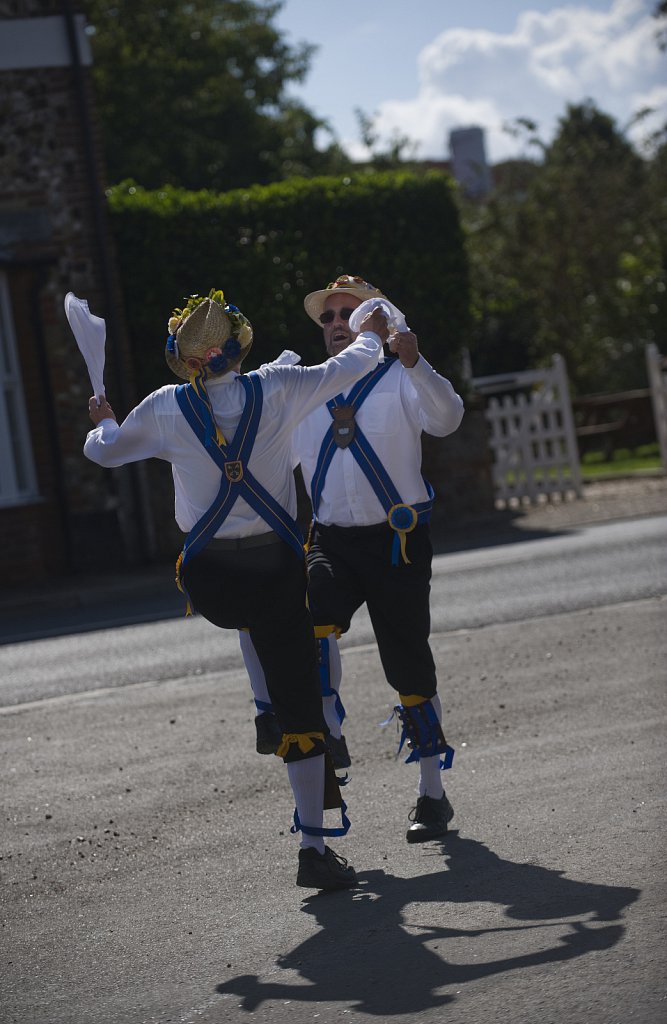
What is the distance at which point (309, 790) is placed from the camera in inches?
201

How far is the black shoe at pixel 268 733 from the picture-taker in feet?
17.6

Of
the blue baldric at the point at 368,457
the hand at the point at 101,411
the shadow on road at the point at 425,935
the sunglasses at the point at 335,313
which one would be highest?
the sunglasses at the point at 335,313


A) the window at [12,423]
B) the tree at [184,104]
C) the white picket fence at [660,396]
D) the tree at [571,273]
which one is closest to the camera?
the window at [12,423]

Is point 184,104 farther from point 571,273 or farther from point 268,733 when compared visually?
→ point 268,733

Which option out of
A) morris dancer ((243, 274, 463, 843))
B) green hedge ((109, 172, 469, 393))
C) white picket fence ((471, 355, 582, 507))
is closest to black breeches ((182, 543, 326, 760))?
morris dancer ((243, 274, 463, 843))

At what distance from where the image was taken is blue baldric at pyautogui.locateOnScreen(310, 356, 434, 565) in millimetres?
5523

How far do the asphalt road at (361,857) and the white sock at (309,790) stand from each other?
9.1 inches

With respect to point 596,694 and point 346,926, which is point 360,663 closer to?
point 596,694

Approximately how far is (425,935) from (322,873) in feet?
2.20

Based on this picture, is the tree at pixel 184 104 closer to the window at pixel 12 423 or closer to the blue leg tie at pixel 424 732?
the window at pixel 12 423

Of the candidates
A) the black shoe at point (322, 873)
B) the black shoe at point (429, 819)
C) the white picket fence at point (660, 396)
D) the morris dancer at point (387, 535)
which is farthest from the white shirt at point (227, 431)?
the white picket fence at point (660, 396)

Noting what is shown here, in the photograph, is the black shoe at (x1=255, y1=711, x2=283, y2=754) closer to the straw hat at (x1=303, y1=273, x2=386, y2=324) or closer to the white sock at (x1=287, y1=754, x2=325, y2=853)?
the white sock at (x1=287, y1=754, x2=325, y2=853)

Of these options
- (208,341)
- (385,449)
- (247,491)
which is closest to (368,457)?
(385,449)

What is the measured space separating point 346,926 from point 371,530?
1.55m
